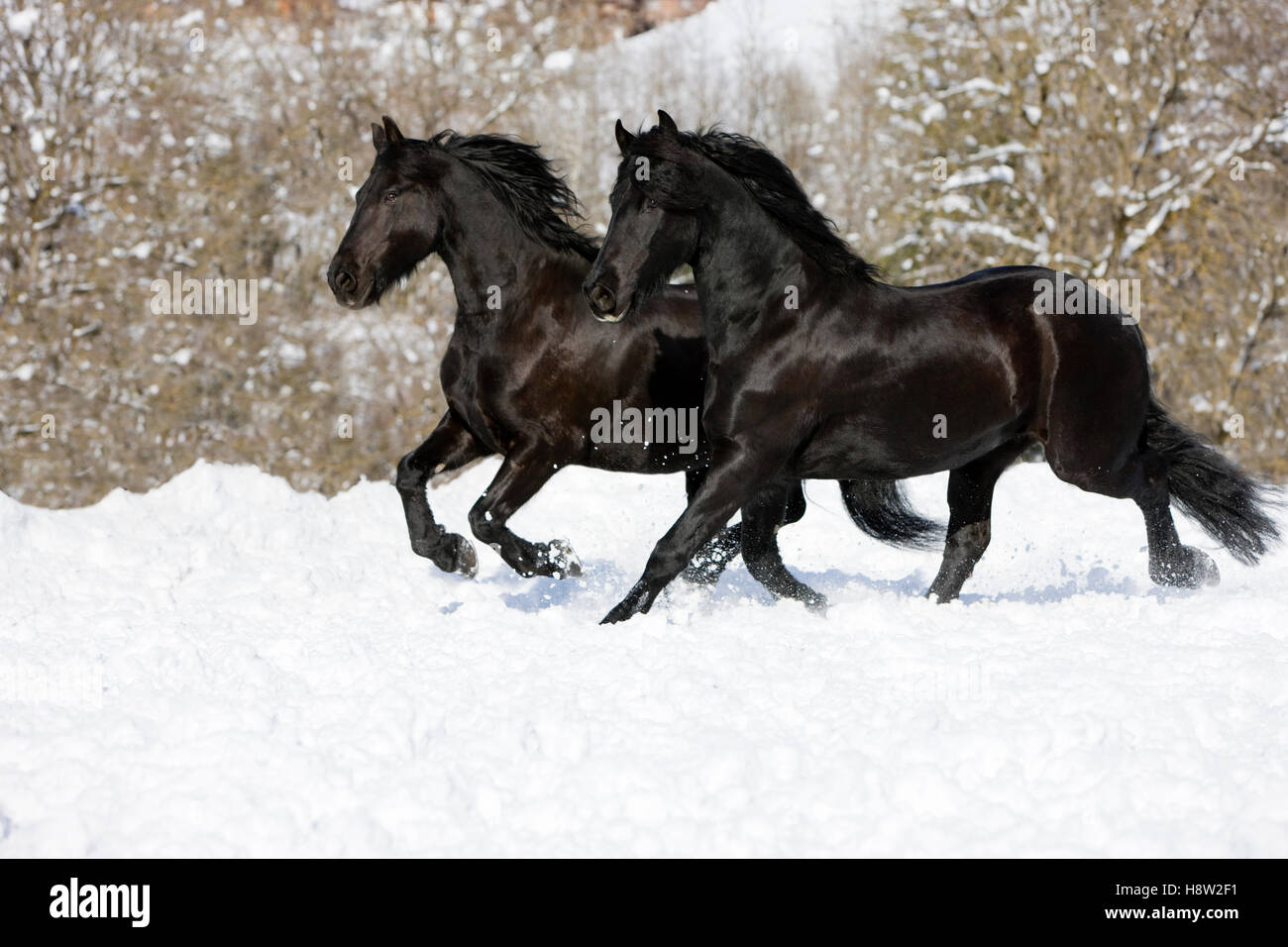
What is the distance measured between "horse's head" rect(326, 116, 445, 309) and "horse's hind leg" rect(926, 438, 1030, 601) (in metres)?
2.48

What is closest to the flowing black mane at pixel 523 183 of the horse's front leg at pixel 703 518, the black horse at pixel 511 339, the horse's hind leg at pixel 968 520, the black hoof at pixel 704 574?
the black horse at pixel 511 339

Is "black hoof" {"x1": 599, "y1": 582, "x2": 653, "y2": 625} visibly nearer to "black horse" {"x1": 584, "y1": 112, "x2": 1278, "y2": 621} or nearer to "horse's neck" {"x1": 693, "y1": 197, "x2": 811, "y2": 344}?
"black horse" {"x1": 584, "y1": 112, "x2": 1278, "y2": 621}

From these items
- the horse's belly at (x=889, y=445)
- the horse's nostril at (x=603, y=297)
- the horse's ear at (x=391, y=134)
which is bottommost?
the horse's belly at (x=889, y=445)

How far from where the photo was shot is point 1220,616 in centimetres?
516

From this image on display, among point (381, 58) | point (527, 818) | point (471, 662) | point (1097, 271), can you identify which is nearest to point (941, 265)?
point (1097, 271)

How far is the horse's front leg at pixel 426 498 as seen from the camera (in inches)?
235

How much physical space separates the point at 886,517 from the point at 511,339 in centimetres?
197

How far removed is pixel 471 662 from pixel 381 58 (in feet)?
49.7

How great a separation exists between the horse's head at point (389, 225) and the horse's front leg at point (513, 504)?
2.97ft

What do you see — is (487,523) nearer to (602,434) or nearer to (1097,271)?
(602,434)

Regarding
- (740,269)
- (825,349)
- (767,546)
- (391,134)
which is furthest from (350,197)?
(825,349)

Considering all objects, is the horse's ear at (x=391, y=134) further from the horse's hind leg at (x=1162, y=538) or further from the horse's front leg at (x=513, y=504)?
the horse's hind leg at (x=1162, y=538)

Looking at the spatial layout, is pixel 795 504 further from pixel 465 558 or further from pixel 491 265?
pixel 491 265

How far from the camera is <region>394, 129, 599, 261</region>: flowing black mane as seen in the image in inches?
236
